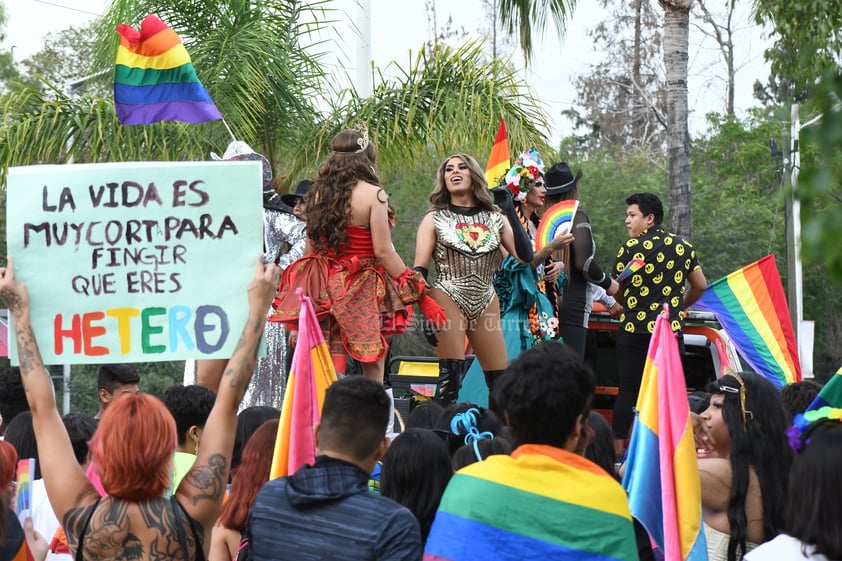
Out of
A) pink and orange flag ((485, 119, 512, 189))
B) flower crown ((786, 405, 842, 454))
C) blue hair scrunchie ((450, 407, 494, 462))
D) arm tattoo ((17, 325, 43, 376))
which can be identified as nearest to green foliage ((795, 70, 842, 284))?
flower crown ((786, 405, 842, 454))

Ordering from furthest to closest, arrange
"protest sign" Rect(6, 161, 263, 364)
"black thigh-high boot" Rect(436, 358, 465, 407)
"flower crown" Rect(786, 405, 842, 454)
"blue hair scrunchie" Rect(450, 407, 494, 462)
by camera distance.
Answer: "black thigh-high boot" Rect(436, 358, 465, 407)
"blue hair scrunchie" Rect(450, 407, 494, 462)
"protest sign" Rect(6, 161, 263, 364)
"flower crown" Rect(786, 405, 842, 454)

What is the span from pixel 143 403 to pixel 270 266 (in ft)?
2.35

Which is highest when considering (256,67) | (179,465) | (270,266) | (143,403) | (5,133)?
(256,67)

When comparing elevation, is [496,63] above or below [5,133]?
above

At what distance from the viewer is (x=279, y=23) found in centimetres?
1234

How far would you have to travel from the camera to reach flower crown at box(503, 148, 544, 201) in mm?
8539

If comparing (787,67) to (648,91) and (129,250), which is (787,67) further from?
(648,91)

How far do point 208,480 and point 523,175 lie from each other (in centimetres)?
555

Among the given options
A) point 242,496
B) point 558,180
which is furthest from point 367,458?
point 558,180

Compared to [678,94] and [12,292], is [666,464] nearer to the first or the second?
[12,292]

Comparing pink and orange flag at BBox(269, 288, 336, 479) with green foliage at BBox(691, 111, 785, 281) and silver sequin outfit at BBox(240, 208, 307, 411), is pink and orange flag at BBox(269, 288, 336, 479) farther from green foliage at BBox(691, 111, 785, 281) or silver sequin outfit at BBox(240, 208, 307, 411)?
green foliage at BBox(691, 111, 785, 281)

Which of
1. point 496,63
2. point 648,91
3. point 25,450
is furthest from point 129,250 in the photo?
point 648,91

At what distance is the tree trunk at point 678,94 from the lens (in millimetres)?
13516

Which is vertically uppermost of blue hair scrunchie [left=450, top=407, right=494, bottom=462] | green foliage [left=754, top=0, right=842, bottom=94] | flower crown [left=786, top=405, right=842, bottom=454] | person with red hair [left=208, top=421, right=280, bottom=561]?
green foliage [left=754, top=0, right=842, bottom=94]
